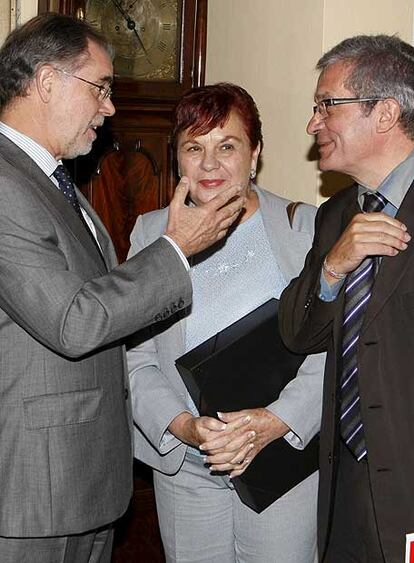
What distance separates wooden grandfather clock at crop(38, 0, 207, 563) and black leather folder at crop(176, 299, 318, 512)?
1.13 metres

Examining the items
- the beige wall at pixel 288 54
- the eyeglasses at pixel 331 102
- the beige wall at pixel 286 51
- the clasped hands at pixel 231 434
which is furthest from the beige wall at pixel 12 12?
the clasped hands at pixel 231 434

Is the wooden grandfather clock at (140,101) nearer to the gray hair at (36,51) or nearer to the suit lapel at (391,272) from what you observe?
the gray hair at (36,51)

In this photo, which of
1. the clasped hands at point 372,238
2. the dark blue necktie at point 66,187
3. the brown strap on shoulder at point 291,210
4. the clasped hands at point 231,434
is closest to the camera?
the clasped hands at point 372,238

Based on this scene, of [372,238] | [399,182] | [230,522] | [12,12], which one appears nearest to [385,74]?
[399,182]

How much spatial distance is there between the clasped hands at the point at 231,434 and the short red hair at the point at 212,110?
31.9 inches

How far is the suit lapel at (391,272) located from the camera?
2396 millimetres

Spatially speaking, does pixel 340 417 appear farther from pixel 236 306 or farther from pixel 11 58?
pixel 11 58

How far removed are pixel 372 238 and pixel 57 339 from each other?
2.52ft

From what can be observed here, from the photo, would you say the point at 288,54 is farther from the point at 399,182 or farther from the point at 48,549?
the point at 48,549

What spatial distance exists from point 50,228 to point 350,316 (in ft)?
2.55

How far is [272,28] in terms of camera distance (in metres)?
3.62

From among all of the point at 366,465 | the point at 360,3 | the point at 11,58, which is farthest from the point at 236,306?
the point at 360,3

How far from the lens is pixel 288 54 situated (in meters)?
3.54

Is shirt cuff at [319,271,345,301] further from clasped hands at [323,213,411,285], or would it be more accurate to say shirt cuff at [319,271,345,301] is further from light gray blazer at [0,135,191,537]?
light gray blazer at [0,135,191,537]
